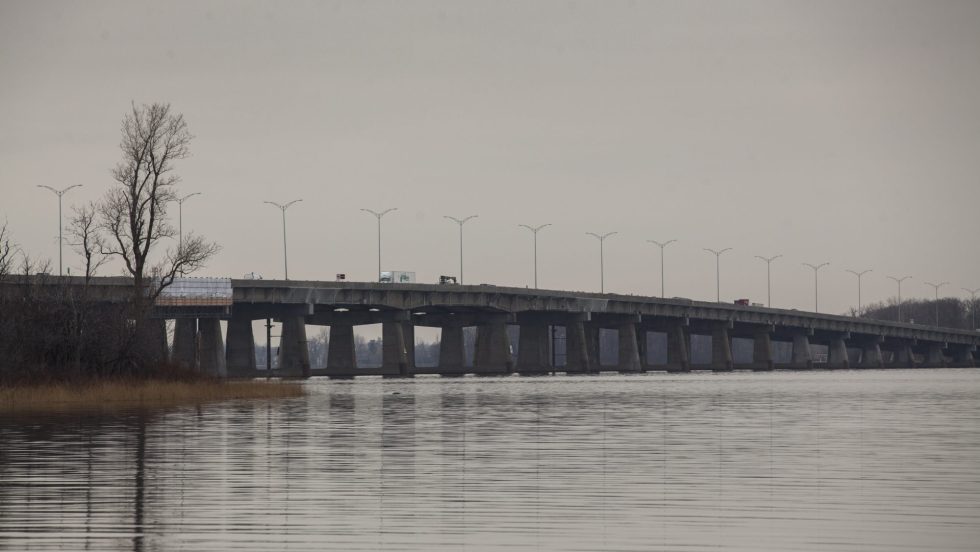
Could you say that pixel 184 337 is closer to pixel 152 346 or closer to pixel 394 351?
pixel 394 351

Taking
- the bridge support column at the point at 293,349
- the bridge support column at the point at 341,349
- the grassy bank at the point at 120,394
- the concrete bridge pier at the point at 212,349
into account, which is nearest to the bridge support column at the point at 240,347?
the bridge support column at the point at 293,349

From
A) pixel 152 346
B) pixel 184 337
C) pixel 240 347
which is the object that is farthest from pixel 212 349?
pixel 152 346

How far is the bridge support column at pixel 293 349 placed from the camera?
523ft

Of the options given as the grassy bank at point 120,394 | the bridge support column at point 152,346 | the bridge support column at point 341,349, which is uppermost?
the bridge support column at point 341,349

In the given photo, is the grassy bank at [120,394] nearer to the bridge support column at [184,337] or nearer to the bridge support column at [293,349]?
the bridge support column at [184,337]

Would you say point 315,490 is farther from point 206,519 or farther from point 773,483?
point 773,483

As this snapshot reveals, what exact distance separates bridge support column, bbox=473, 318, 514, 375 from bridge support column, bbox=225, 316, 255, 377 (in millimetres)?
34661

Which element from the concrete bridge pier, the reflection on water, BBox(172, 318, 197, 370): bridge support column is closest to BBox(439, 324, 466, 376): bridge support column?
BBox(172, 318, 197, 370): bridge support column

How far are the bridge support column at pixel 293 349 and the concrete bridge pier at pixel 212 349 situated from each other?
11993 millimetres

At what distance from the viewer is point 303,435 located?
131 feet

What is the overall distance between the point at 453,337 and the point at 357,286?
134 feet

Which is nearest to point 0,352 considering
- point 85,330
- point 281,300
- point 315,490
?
point 85,330

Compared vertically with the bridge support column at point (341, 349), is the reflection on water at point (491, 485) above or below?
below

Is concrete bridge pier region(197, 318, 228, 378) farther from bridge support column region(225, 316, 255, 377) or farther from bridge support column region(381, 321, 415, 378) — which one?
bridge support column region(381, 321, 415, 378)
